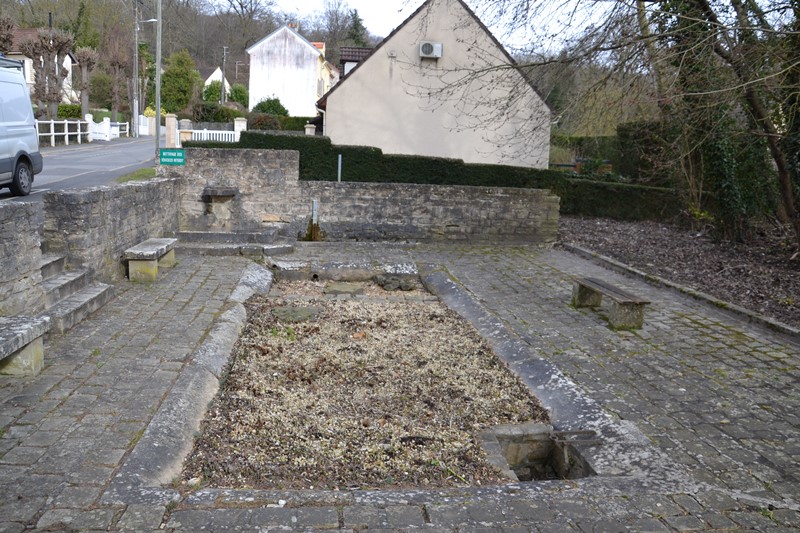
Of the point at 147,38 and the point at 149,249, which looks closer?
the point at 149,249

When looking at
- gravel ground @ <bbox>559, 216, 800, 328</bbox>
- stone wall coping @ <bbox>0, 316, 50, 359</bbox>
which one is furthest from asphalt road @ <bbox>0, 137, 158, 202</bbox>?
gravel ground @ <bbox>559, 216, 800, 328</bbox>

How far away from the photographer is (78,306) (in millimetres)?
6270

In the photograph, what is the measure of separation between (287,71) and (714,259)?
38315mm

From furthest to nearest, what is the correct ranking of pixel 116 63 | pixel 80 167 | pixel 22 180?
pixel 116 63
pixel 80 167
pixel 22 180

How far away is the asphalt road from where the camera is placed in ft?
47.5

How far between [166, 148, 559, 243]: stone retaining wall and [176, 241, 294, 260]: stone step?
1.33 m

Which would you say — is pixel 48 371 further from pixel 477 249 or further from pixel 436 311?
pixel 477 249

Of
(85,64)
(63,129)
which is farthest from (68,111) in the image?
(63,129)

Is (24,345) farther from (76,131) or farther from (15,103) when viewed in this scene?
(76,131)

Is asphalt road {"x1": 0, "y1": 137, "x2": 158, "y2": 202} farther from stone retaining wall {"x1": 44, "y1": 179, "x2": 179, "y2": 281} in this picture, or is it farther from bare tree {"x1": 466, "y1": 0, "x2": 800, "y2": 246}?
bare tree {"x1": 466, "y1": 0, "x2": 800, "y2": 246}

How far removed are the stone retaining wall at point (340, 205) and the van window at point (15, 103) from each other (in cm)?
288

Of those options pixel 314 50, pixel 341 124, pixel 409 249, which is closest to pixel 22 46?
pixel 314 50

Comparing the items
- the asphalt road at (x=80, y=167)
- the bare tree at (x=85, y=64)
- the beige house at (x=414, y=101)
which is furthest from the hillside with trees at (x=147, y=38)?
the beige house at (x=414, y=101)

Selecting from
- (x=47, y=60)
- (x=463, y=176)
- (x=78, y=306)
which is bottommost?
(x=78, y=306)
